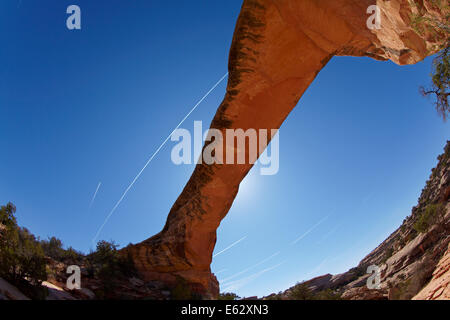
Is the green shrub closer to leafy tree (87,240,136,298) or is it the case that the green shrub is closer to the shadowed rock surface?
the shadowed rock surface

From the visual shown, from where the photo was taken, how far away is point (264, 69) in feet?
24.2

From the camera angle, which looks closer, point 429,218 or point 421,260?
point 421,260

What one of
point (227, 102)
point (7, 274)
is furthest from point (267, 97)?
point (7, 274)

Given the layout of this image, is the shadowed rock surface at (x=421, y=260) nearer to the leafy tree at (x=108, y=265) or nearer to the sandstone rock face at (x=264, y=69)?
the sandstone rock face at (x=264, y=69)

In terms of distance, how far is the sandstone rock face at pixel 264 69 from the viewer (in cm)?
495

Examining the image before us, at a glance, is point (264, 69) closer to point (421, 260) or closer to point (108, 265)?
point (108, 265)

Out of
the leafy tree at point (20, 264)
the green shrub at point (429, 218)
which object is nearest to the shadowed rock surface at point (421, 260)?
the green shrub at point (429, 218)

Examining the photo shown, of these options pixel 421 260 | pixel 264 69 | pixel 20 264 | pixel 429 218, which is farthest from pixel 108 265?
pixel 429 218

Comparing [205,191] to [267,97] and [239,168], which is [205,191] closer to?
[239,168]

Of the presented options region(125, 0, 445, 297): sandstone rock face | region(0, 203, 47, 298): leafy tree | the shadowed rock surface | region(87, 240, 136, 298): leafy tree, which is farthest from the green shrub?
region(0, 203, 47, 298): leafy tree

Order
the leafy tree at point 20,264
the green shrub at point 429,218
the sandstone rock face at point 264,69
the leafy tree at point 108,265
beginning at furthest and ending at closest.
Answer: the green shrub at point 429,218 → the leafy tree at point 108,265 → the sandstone rock face at point 264,69 → the leafy tree at point 20,264
